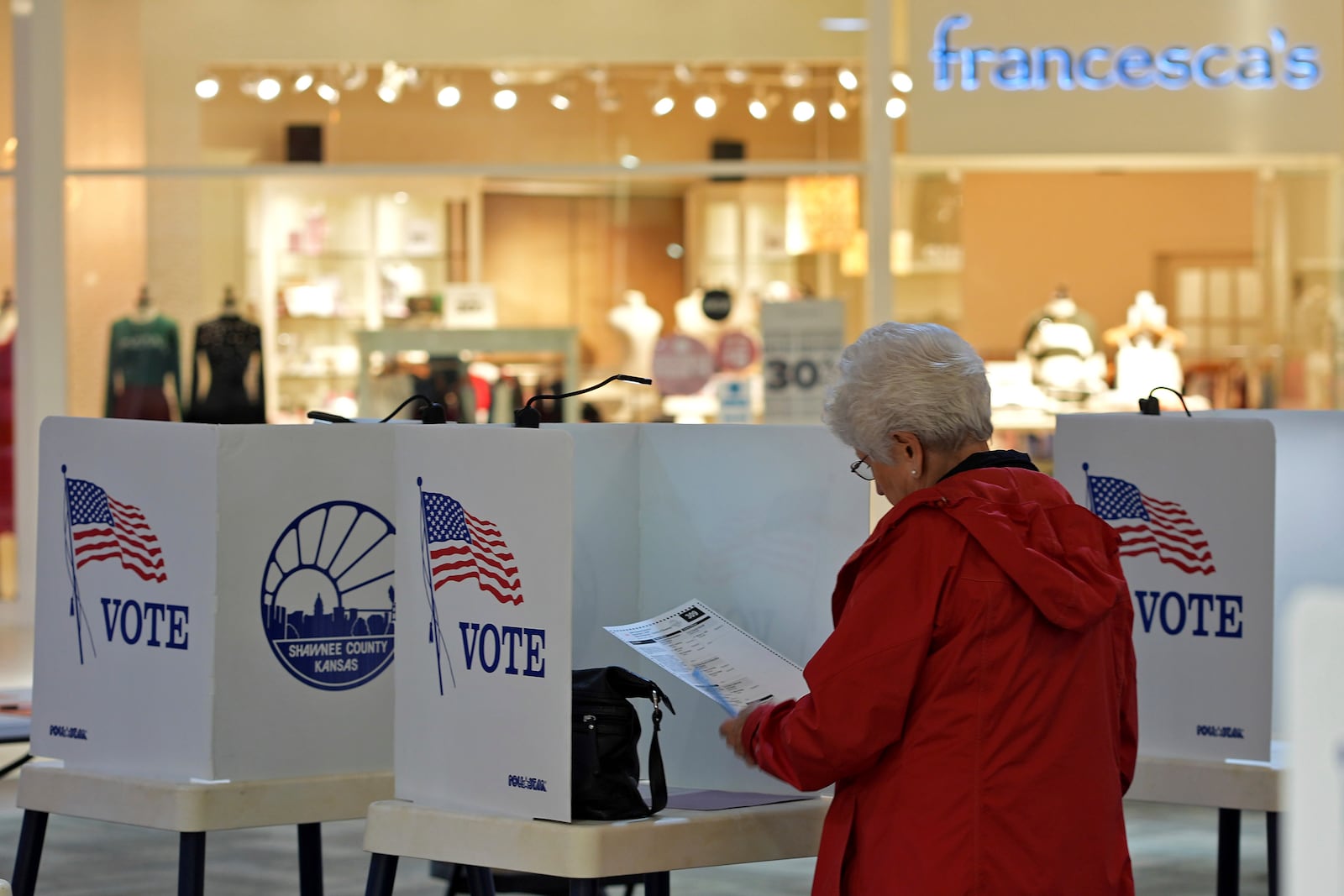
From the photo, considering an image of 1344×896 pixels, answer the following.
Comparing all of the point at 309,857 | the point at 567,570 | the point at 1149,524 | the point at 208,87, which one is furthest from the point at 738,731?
the point at 208,87

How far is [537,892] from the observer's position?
358 cm

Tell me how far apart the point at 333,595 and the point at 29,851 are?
66 cm

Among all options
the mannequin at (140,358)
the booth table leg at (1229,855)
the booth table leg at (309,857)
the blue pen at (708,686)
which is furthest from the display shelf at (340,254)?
the blue pen at (708,686)

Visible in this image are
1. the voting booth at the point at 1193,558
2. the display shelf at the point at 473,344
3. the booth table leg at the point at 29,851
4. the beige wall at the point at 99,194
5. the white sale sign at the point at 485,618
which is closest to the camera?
the white sale sign at the point at 485,618

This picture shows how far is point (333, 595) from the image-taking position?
2.40 m

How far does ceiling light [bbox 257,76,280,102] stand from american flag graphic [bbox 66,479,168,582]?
5485 millimetres

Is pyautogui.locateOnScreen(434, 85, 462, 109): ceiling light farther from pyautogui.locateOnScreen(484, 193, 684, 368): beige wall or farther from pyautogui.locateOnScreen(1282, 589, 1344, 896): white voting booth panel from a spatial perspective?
pyautogui.locateOnScreen(1282, 589, 1344, 896): white voting booth panel

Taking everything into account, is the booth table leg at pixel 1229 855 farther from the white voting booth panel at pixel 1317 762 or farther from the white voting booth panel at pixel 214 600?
the white voting booth panel at pixel 1317 762

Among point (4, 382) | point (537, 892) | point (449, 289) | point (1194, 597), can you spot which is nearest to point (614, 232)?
point (449, 289)

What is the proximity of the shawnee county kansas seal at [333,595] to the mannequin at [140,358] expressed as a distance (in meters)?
A: 5.46

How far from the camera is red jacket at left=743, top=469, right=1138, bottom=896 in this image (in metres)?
1.83

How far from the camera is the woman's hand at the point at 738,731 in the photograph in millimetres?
2027

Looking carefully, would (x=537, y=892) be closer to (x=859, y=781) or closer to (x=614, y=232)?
(x=859, y=781)

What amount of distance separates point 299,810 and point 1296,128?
6.18 meters
